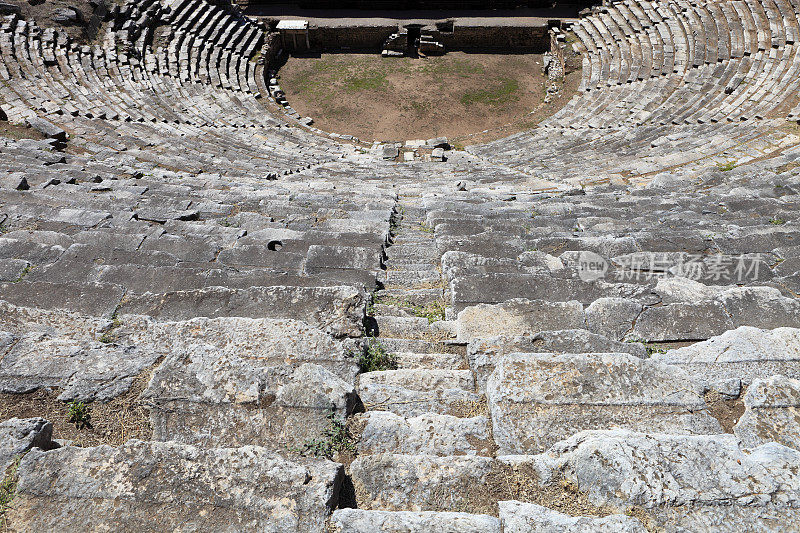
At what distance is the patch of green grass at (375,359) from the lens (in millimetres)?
2539

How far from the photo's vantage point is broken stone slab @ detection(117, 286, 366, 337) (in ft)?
9.17

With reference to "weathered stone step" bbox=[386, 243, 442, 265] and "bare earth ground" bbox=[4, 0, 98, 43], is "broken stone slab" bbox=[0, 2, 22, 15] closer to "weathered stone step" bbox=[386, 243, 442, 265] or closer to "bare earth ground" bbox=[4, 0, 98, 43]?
"bare earth ground" bbox=[4, 0, 98, 43]

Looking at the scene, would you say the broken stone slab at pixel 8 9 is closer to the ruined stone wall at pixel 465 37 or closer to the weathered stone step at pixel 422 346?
the ruined stone wall at pixel 465 37

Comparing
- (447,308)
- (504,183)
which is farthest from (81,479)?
(504,183)

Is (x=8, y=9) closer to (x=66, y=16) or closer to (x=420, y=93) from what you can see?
(x=66, y=16)

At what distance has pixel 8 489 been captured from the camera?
164 cm

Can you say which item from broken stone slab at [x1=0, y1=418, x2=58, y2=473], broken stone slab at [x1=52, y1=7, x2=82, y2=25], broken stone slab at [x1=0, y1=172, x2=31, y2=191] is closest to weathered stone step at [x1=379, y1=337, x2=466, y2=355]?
broken stone slab at [x1=0, y1=418, x2=58, y2=473]

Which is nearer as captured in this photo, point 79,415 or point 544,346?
point 79,415

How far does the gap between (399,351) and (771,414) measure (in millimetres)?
1792

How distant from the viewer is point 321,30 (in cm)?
2009

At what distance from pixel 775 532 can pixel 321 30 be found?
22.1m

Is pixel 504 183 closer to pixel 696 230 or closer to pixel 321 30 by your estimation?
pixel 696 230

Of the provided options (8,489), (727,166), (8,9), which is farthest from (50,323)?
(8,9)

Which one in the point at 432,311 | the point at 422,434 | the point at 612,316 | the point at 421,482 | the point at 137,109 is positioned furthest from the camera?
the point at 137,109
